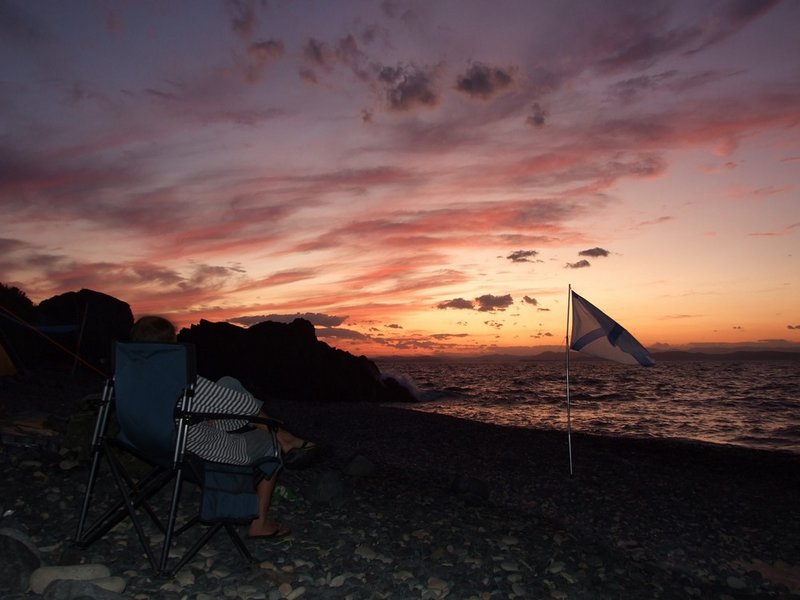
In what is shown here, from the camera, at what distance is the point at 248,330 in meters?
37.6

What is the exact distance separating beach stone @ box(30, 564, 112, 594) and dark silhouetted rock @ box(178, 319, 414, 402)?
30.0 metres

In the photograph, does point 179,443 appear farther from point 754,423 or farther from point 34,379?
point 754,423

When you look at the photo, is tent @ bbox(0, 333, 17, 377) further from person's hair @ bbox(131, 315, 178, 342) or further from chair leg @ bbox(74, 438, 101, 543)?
person's hair @ bbox(131, 315, 178, 342)

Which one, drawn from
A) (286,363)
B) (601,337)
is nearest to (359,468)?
(601,337)

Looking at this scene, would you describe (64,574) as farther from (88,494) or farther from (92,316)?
(92,316)

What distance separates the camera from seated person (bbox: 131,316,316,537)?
487 centimetres

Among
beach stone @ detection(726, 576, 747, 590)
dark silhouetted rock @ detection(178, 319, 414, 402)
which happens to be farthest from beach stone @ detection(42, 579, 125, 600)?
dark silhouetted rock @ detection(178, 319, 414, 402)

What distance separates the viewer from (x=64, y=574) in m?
4.43

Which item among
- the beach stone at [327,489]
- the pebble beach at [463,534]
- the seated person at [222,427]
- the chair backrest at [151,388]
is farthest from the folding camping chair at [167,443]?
the beach stone at [327,489]

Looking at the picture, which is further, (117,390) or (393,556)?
(393,556)

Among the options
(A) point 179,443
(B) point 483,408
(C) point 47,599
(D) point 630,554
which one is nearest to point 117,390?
(A) point 179,443

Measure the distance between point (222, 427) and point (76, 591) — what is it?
5.64 ft

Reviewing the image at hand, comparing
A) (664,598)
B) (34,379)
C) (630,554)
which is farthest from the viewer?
(34,379)

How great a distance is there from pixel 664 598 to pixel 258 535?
13.7ft
